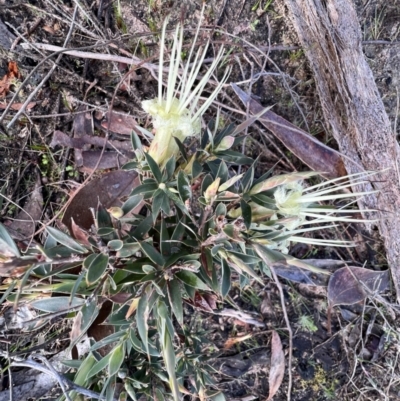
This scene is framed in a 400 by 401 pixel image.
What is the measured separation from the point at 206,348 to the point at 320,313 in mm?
468

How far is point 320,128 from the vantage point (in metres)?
1.61

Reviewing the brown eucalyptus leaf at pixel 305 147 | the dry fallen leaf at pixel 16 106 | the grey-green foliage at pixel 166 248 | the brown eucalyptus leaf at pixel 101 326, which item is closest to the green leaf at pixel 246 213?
the grey-green foliage at pixel 166 248

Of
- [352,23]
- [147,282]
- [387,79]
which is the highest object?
[352,23]

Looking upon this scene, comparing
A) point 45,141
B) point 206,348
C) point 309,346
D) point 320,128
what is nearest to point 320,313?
point 309,346

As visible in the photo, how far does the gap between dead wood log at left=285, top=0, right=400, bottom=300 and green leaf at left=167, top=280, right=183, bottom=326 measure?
87 cm

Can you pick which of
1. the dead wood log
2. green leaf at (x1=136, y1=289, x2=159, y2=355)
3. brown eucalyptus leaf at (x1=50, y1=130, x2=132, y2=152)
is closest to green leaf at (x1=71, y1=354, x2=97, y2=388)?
green leaf at (x1=136, y1=289, x2=159, y2=355)

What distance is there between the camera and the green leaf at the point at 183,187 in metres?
0.97

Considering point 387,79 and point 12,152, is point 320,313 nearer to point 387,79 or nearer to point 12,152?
point 387,79

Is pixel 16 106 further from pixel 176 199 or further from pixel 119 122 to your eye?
pixel 176 199

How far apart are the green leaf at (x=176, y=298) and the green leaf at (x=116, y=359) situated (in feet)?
0.57

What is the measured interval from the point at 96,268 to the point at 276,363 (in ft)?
3.35

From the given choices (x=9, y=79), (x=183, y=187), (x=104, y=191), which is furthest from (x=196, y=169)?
(x=9, y=79)

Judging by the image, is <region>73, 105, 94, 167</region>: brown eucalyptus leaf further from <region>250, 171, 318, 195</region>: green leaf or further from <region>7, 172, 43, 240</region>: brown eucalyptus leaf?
<region>250, 171, 318, 195</region>: green leaf

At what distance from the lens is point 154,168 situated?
3.17 feet
